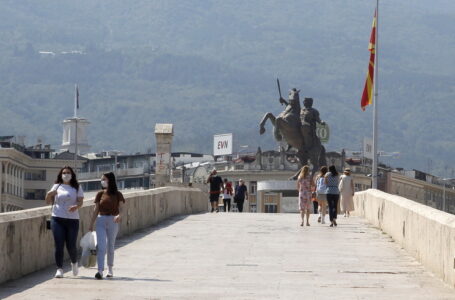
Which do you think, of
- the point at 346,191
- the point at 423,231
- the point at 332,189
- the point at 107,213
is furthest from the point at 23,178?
the point at 107,213

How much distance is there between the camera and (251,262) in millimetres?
22750

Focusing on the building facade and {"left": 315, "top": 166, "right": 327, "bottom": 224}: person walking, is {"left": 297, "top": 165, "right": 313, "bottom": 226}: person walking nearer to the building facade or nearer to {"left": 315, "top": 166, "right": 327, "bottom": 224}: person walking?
{"left": 315, "top": 166, "right": 327, "bottom": 224}: person walking

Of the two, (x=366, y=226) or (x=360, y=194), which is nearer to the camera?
(x=366, y=226)

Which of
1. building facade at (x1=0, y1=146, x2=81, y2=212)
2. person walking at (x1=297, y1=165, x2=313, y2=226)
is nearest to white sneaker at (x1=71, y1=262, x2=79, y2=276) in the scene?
person walking at (x1=297, y1=165, x2=313, y2=226)

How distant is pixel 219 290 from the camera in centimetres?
1859

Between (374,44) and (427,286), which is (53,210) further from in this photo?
(374,44)

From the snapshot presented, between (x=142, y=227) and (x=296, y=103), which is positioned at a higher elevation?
(x=296, y=103)

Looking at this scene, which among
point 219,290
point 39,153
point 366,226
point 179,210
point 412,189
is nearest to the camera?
point 219,290

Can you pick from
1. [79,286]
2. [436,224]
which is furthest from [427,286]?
[79,286]

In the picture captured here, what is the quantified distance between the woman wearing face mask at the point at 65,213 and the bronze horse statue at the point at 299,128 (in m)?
35.3

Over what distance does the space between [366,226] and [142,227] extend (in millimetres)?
5466

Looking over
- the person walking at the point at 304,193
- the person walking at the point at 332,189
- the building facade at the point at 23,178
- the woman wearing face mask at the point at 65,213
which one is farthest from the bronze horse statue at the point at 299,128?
the building facade at the point at 23,178

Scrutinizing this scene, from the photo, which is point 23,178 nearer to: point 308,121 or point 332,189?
point 308,121

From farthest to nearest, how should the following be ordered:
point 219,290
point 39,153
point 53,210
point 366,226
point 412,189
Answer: point 412,189 < point 39,153 < point 366,226 < point 53,210 < point 219,290
